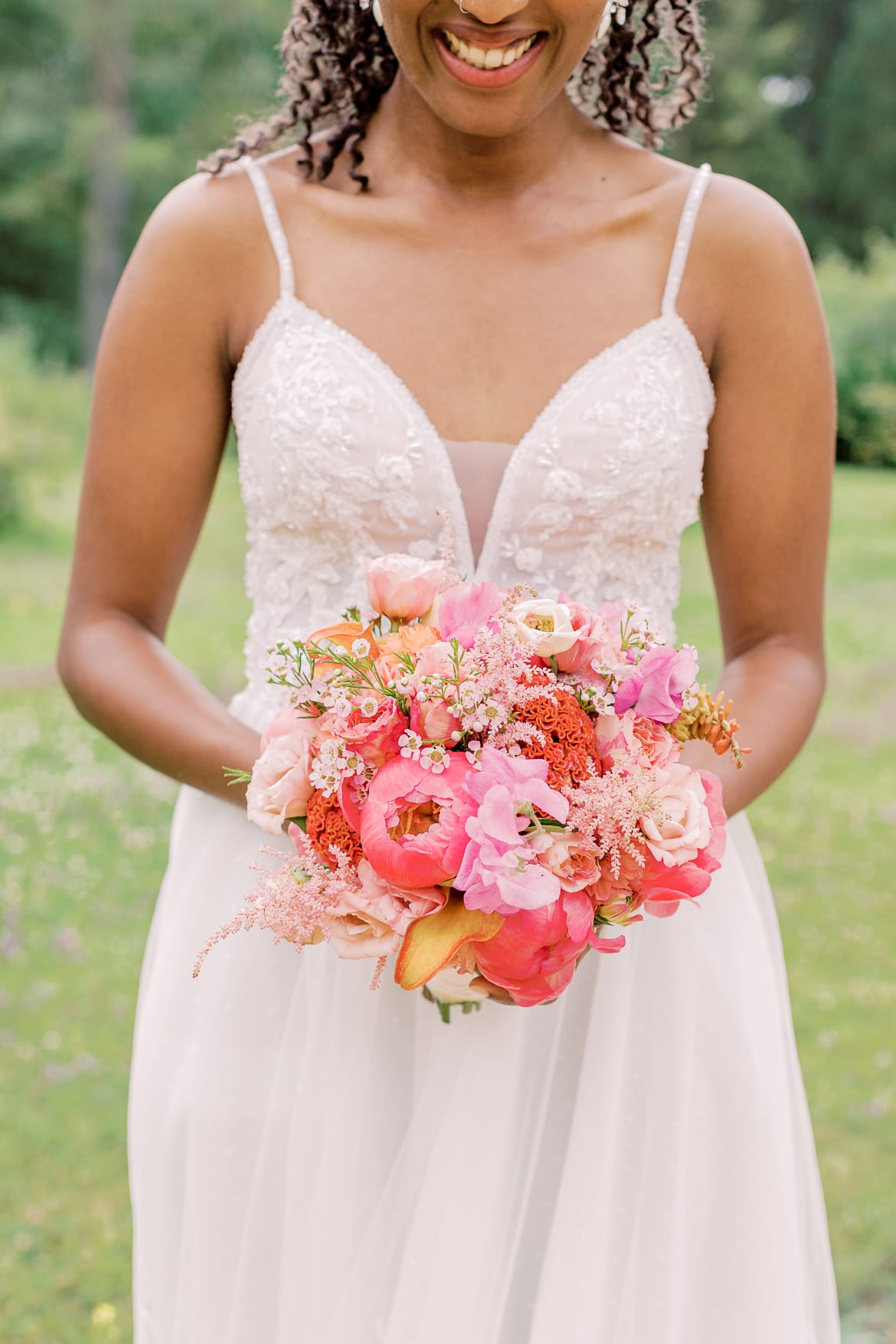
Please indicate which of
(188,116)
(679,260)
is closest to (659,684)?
(679,260)

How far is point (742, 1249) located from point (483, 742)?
1016 mm

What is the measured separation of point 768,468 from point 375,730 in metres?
1.00

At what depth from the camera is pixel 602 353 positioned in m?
2.33

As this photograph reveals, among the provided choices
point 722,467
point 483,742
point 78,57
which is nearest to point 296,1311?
point 483,742

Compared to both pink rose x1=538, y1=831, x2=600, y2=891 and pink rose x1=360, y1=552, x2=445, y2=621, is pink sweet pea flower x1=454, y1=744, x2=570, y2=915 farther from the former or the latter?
pink rose x1=360, y1=552, x2=445, y2=621

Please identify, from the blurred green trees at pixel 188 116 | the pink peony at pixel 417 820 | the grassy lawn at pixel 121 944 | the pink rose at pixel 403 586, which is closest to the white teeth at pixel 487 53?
the pink rose at pixel 403 586

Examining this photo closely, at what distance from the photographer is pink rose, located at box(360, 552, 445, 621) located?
5.68 ft

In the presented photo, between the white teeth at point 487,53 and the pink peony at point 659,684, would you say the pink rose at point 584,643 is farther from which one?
the white teeth at point 487,53

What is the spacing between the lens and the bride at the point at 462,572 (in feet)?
6.99

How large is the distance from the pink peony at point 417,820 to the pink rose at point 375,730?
2 cm

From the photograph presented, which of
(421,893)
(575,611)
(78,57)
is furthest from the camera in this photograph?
(78,57)

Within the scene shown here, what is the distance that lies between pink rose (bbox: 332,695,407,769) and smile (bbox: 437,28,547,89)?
971mm

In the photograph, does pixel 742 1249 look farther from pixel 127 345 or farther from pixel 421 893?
pixel 127 345

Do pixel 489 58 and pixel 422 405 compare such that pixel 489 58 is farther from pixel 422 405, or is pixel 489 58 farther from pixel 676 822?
pixel 676 822
